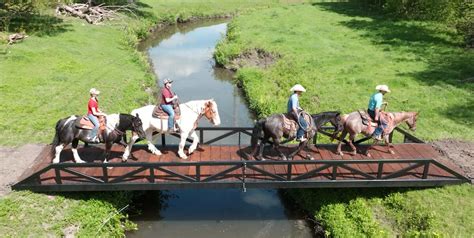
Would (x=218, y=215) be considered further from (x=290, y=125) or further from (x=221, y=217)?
(x=290, y=125)

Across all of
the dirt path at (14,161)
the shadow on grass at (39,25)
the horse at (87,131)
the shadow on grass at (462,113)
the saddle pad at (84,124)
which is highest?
the shadow on grass at (39,25)

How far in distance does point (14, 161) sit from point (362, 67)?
21.1 metres

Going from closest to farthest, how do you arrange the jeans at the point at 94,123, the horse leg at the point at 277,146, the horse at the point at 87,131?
the jeans at the point at 94,123 < the horse at the point at 87,131 < the horse leg at the point at 277,146

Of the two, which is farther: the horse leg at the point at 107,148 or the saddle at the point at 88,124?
the horse leg at the point at 107,148

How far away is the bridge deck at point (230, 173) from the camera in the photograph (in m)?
12.8

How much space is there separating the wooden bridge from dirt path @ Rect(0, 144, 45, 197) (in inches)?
22.8

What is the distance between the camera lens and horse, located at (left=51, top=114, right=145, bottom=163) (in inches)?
516

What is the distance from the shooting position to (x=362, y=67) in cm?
2714

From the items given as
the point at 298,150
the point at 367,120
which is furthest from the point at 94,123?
the point at 367,120

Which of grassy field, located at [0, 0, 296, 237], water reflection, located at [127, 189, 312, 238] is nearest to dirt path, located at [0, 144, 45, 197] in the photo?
grassy field, located at [0, 0, 296, 237]

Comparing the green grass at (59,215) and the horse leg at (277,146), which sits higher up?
the horse leg at (277,146)

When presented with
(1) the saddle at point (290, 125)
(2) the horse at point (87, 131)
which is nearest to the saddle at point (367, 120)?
(1) the saddle at point (290, 125)

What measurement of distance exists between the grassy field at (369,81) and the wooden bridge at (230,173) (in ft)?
2.58

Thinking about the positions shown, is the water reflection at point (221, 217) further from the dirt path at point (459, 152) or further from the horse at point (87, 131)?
the dirt path at point (459, 152)
